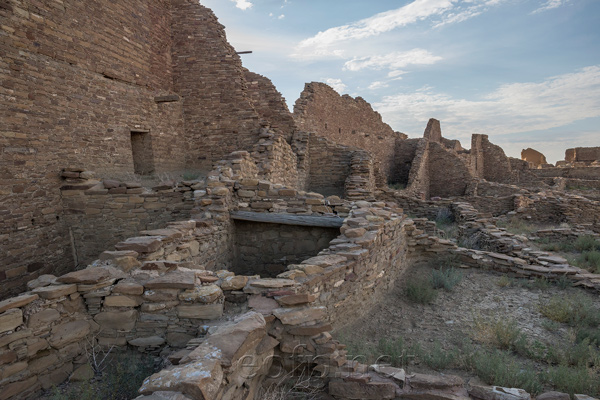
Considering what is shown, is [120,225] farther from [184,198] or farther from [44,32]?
[44,32]

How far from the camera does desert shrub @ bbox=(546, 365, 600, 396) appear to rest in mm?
2936

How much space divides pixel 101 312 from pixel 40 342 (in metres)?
0.48

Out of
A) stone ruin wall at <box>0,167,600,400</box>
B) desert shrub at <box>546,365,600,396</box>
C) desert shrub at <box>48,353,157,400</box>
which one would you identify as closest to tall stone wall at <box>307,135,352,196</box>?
stone ruin wall at <box>0,167,600,400</box>

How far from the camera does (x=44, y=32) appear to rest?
6.35 metres

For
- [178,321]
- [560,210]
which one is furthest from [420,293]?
A: [560,210]

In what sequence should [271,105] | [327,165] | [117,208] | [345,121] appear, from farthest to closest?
1. [345,121]
2. [327,165]
3. [271,105]
4. [117,208]

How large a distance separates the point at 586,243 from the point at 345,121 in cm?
1086

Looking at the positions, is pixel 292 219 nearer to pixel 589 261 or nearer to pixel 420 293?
pixel 420 293

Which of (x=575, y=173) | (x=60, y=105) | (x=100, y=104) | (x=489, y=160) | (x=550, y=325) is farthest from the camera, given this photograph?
(x=489, y=160)

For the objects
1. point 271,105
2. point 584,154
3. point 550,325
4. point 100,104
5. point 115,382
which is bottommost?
point 550,325

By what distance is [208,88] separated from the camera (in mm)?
10039

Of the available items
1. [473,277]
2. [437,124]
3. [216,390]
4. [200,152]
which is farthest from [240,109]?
[437,124]

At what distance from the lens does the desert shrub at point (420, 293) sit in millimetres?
5379

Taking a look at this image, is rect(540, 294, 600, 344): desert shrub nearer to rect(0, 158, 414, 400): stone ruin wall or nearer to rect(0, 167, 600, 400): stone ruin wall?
rect(0, 167, 600, 400): stone ruin wall
